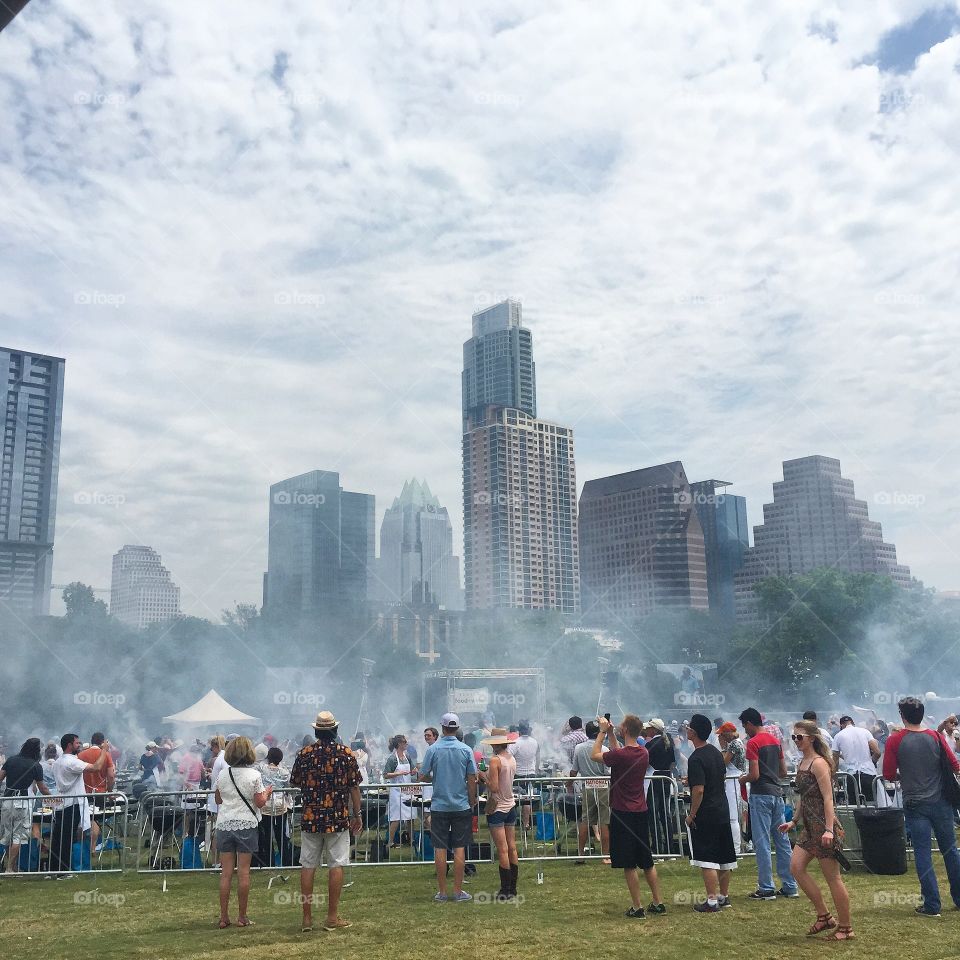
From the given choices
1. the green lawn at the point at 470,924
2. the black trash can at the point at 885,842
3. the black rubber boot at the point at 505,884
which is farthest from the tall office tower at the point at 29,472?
the black trash can at the point at 885,842

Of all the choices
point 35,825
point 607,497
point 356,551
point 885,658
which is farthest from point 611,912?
point 607,497

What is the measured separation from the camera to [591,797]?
12.3 meters

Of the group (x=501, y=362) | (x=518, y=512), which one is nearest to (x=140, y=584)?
(x=518, y=512)

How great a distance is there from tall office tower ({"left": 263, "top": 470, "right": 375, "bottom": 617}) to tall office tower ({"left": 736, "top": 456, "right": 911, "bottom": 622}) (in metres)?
60.2

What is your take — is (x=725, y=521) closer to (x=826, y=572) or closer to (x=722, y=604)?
(x=722, y=604)

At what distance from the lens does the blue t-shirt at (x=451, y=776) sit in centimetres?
934

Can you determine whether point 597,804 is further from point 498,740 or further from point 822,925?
point 822,925

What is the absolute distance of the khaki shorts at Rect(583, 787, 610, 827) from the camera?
1205 cm

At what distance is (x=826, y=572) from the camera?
73125 mm

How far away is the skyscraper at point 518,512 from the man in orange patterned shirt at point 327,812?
12943cm

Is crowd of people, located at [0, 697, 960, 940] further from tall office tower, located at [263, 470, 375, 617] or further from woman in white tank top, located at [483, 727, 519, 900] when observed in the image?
tall office tower, located at [263, 470, 375, 617]

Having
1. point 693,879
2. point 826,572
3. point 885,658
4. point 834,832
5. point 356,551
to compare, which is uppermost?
point 356,551

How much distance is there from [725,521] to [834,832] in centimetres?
16677

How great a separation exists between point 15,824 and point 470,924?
6.99m
